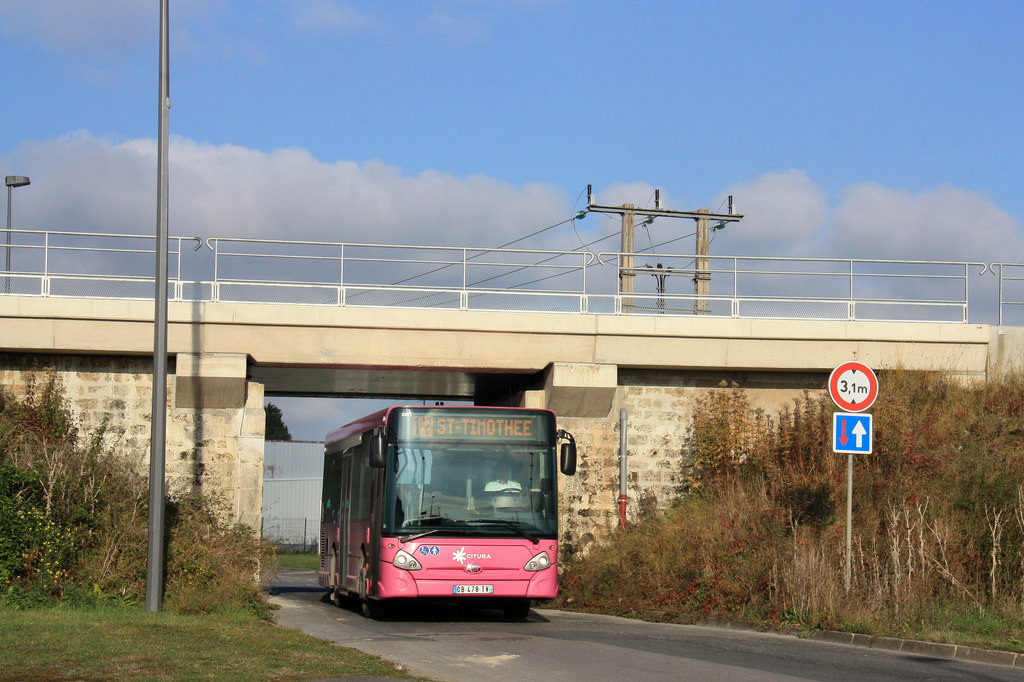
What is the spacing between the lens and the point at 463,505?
53.4ft

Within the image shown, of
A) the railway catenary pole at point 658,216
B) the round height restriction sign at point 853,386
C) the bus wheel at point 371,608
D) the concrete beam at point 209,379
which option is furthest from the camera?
the railway catenary pole at point 658,216

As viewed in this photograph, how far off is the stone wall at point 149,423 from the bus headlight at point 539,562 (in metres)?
7.51

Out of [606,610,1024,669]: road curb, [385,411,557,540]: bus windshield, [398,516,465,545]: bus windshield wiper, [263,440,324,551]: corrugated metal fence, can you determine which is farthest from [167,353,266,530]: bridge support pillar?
[263,440,324,551]: corrugated metal fence

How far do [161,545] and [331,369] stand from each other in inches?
358

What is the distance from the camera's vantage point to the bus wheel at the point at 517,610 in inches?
689

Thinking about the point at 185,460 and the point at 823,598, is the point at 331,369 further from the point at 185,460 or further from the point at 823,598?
the point at 823,598

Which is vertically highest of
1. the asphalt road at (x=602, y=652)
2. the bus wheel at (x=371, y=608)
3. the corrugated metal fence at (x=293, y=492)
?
the asphalt road at (x=602, y=652)

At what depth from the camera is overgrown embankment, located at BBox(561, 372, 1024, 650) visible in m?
14.7

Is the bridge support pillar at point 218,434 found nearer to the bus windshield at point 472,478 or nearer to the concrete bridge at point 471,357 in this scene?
the concrete bridge at point 471,357

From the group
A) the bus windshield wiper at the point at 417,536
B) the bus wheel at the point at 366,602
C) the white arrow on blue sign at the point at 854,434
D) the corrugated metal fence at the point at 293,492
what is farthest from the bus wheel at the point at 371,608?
the corrugated metal fence at the point at 293,492

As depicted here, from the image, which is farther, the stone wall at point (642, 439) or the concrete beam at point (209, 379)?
the stone wall at point (642, 439)

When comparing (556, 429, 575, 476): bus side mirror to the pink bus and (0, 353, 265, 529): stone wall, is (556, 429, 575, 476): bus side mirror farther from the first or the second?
(0, 353, 265, 529): stone wall

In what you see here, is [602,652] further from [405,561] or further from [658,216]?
[658,216]

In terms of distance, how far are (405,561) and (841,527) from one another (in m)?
6.50
